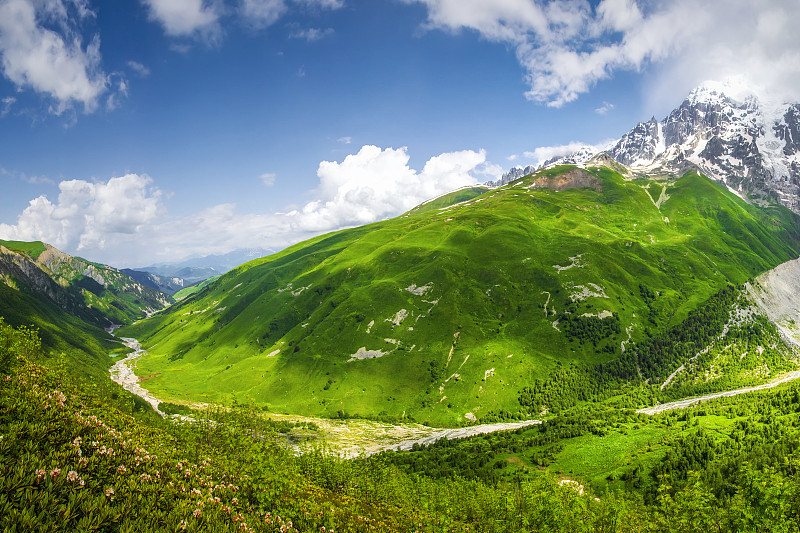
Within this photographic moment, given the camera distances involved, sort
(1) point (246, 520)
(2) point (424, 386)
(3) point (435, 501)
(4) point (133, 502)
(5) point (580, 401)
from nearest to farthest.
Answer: (4) point (133, 502)
(1) point (246, 520)
(3) point (435, 501)
(5) point (580, 401)
(2) point (424, 386)

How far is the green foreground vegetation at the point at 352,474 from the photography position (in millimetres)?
11852

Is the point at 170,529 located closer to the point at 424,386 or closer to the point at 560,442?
the point at 560,442

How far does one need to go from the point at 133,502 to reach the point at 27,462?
3459mm

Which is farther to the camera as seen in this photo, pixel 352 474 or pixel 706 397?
pixel 706 397

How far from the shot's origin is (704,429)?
99.9 m

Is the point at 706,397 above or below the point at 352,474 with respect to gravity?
below

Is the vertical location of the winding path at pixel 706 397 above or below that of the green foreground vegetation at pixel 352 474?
below

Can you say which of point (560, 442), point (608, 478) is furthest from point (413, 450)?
point (608, 478)

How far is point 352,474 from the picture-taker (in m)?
70.6

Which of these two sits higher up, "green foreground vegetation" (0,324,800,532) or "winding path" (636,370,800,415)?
"green foreground vegetation" (0,324,800,532)

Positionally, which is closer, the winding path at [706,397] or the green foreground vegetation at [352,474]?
the green foreground vegetation at [352,474]

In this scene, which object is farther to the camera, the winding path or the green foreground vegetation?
the winding path

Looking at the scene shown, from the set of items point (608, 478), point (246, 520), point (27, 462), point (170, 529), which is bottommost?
point (608, 478)

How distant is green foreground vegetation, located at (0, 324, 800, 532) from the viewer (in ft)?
38.9
